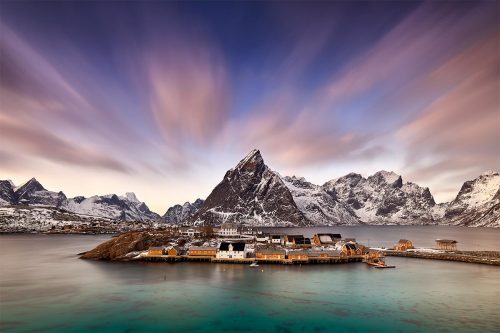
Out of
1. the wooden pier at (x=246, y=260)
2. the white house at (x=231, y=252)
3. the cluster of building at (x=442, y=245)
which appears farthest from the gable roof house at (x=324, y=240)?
the white house at (x=231, y=252)

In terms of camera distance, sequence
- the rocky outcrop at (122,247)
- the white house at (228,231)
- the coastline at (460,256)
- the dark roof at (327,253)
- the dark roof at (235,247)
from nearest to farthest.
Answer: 1. the coastline at (460,256)
2. the dark roof at (327,253)
3. the dark roof at (235,247)
4. the rocky outcrop at (122,247)
5. the white house at (228,231)

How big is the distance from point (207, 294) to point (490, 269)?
239ft

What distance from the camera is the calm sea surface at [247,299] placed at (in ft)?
138

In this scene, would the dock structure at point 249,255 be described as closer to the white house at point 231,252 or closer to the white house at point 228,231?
the white house at point 231,252

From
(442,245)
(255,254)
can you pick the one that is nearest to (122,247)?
(255,254)

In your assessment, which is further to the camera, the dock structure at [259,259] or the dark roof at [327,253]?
the dark roof at [327,253]

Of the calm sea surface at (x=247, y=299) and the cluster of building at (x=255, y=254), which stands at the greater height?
the cluster of building at (x=255, y=254)

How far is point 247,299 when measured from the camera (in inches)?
2115

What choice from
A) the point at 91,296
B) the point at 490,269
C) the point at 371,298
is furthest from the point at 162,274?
the point at 490,269

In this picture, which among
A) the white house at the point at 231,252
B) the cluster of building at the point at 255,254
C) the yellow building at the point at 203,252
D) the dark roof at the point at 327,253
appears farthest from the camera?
the yellow building at the point at 203,252

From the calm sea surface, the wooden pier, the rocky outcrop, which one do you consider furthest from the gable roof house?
the rocky outcrop

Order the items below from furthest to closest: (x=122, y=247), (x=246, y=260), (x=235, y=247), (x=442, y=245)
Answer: (x=442, y=245) → (x=122, y=247) → (x=235, y=247) → (x=246, y=260)

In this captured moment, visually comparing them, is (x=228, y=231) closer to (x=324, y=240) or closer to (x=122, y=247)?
(x=324, y=240)

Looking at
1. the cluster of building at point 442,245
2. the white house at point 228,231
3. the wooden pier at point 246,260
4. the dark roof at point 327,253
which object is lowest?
the wooden pier at point 246,260
